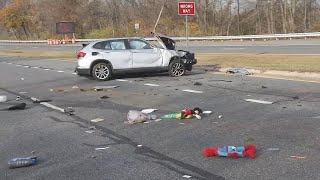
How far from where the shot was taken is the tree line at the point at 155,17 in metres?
54.9

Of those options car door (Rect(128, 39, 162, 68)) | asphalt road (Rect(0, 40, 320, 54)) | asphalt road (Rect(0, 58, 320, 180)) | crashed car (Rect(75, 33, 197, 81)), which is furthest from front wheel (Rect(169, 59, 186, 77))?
asphalt road (Rect(0, 40, 320, 54))

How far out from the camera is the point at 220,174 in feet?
18.2

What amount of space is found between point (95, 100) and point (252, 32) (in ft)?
159

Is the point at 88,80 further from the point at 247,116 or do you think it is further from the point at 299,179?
the point at 299,179

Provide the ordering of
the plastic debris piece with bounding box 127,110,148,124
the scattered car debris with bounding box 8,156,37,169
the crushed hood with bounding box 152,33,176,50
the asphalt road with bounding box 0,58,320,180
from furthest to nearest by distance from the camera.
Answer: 1. the crushed hood with bounding box 152,33,176,50
2. the plastic debris piece with bounding box 127,110,148,124
3. the scattered car debris with bounding box 8,156,37,169
4. the asphalt road with bounding box 0,58,320,180

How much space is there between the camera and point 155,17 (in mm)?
69000

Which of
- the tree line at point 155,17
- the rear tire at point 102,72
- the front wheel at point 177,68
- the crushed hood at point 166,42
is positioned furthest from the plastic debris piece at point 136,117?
the tree line at point 155,17

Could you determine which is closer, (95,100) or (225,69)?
(95,100)

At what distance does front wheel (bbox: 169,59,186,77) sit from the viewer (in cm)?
1755

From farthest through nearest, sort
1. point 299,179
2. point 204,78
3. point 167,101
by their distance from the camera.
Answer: point 204,78, point 167,101, point 299,179

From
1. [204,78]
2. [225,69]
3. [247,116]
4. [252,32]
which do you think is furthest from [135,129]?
[252,32]

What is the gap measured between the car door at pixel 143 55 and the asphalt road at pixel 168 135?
3764 millimetres

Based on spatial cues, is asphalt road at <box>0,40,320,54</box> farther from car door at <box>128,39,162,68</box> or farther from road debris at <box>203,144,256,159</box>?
road debris at <box>203,144,256,159</box>

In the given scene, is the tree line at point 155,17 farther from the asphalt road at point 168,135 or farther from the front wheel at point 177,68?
the asphalt road at point 168,135
